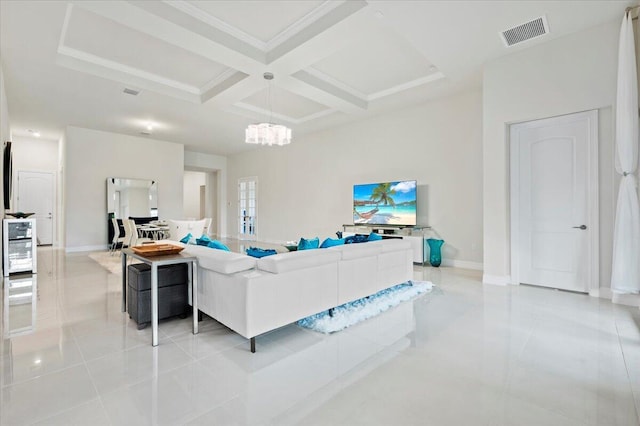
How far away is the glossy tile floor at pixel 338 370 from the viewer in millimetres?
1596

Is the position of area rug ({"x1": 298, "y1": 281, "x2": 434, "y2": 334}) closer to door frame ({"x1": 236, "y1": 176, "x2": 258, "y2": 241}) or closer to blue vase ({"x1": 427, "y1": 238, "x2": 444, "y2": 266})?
blue vase ({"x1": 427, "y1": 238, "x2": 444, "y2": 266})

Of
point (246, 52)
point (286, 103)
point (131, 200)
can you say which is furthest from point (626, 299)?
point (131, 200)

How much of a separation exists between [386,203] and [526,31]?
3520 mm

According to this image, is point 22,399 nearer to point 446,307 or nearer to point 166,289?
point 166,289

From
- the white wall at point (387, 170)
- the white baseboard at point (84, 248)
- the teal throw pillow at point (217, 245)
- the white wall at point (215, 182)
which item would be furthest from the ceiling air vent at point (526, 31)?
the white wall at point (215, 182)

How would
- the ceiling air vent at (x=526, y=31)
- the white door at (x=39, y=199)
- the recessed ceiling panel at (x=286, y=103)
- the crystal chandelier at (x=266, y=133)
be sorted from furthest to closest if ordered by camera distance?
the white door at (x=39, y=199) → the recessed ceiling panel at (x=286, y=103) → the crystal chandelier at (x=266, y=133) → the ceiling air vent at (x=526, y=31)

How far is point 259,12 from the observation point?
11.3 ft

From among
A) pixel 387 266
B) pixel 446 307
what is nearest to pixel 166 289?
pixel 387 266

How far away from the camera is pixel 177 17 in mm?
3318

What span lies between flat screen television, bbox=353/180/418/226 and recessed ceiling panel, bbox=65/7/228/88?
145 inches

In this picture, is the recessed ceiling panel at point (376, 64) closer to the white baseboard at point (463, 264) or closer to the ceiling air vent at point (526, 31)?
the ceiling air vent at point (526, 31)

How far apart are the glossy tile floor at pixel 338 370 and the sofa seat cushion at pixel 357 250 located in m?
0.66

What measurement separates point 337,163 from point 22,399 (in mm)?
6738

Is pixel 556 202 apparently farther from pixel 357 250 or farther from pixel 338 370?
pixel 338 370
